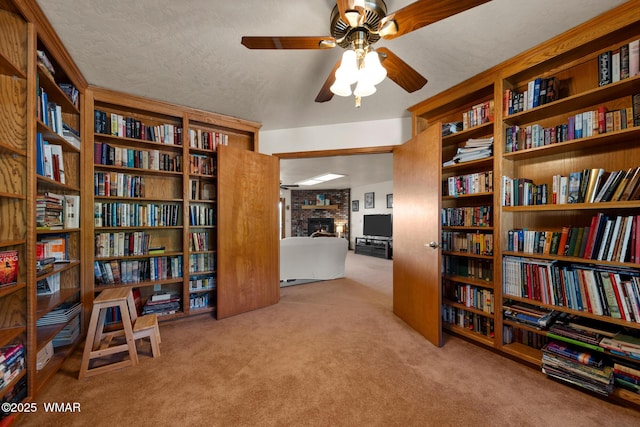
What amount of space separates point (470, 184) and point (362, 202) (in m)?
6.36

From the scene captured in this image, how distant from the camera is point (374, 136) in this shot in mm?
2994

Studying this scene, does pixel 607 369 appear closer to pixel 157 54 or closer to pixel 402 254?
pixel 402 254

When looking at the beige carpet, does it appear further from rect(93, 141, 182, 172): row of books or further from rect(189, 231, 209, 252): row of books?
rect(93, 141, 182, 172): row of books

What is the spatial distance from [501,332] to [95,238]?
11.5 feet

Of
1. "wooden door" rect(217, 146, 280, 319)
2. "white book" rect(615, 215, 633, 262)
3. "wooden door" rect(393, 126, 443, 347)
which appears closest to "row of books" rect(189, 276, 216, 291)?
"wooden door" rect(217, 146, 280, 319)

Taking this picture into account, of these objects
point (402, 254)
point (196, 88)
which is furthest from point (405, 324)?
point (196, 88)

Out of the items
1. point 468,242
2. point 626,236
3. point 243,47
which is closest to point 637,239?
point 626,236

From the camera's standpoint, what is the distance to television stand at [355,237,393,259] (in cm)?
702

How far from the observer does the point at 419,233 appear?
7.53ft

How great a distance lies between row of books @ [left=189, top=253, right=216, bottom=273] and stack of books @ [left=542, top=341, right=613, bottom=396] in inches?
116

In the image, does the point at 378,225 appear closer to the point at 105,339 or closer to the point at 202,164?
the point at 202,164

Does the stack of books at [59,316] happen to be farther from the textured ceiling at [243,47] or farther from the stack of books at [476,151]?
the stack of books at [476,151]

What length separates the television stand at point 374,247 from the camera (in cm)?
702

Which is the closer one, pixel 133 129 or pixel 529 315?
pixel 529 315
